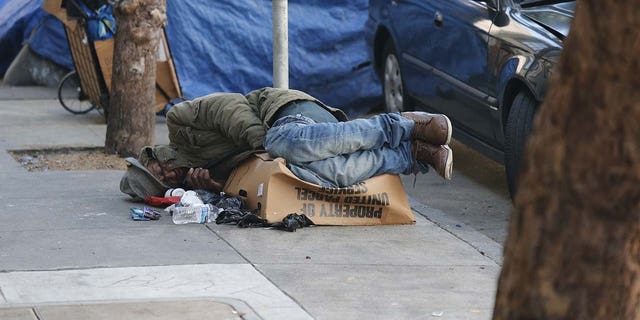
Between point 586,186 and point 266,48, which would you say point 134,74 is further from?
point 586,186

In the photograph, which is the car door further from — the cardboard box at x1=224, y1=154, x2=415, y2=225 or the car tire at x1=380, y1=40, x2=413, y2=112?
the cardboard box at x1=224, y1=154, x2=415, y2=225

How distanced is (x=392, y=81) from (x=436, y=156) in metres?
3.26

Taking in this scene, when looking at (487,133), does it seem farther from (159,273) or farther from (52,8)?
(52,8)

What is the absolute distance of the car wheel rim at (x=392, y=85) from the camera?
31.7ft

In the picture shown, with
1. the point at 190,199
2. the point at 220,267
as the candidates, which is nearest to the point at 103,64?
the point at 190,199

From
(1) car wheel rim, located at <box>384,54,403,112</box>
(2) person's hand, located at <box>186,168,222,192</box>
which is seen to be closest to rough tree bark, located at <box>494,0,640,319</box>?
(2) person's hand, located at <box>186,168,222,192</box>

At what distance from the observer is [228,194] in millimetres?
7012

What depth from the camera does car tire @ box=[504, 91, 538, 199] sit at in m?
7.16

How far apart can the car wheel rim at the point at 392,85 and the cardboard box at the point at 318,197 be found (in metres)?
2.93

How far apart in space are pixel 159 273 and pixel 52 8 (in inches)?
204

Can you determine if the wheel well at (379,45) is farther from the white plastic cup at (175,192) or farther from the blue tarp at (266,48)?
the white plastic cup at (175,192)

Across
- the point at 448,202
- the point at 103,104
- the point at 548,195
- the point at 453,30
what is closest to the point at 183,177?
the point at 448,202

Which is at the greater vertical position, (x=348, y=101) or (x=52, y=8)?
(x=52, y=8)

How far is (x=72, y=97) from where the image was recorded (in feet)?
37.3
